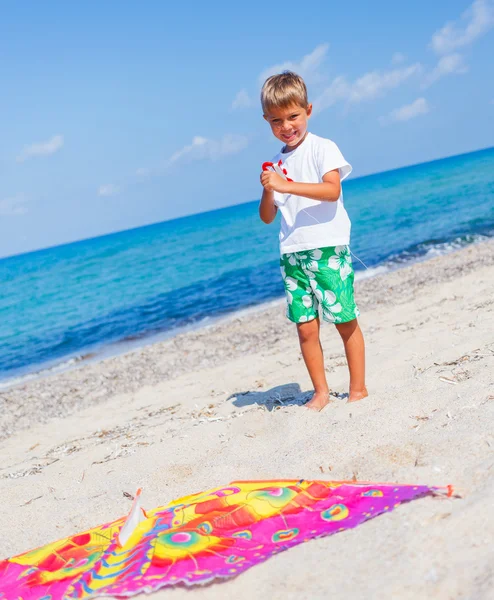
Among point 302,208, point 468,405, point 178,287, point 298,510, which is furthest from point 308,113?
point 178,287

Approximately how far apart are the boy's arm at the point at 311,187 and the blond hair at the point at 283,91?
43 cm

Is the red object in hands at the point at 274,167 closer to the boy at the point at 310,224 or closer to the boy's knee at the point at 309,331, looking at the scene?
the boy at the point at 310,224

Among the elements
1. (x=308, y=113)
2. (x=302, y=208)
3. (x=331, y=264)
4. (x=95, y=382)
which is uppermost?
(x=308, y=113)

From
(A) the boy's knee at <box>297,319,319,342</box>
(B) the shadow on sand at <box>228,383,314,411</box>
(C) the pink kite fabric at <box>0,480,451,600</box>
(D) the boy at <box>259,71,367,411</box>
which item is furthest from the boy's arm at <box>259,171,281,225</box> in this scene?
(C) the pink kite fabric at <box>0,480,451,600</box>

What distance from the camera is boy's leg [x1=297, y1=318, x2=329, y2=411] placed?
3898mm

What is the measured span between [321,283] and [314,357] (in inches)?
20.5

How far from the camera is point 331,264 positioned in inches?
148

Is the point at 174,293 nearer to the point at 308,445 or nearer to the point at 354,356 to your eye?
the point at 354,356

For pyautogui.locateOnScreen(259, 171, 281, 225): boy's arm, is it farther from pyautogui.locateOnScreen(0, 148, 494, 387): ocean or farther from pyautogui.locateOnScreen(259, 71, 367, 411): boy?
pyautogui.locateOnScreen(0, 148, 494, 387): ocean

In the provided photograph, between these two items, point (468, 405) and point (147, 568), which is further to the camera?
point (468, 405)

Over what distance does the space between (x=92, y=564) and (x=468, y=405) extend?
203 cm

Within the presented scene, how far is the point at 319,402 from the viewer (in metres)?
3.90

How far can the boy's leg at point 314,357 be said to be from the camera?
390 cm

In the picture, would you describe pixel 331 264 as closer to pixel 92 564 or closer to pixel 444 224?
pixel 92 564
